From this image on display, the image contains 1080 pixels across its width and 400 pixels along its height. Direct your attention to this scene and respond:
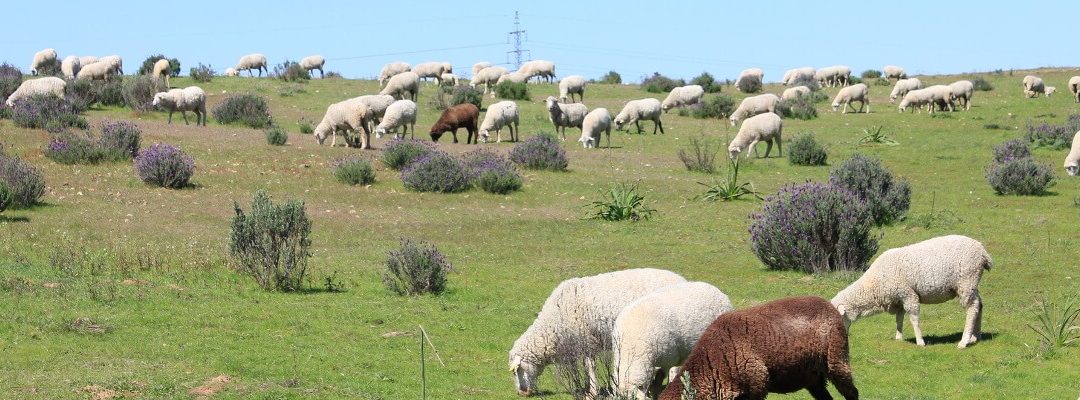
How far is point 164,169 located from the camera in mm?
25734

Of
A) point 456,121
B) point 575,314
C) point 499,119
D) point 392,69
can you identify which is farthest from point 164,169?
point 392,69

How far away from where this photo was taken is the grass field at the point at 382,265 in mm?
11930

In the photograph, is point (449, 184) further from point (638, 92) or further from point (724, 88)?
point (724, 88)

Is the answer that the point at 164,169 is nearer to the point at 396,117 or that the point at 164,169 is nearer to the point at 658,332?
the point at 396,117

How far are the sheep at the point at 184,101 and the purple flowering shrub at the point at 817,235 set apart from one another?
22437 millimetres

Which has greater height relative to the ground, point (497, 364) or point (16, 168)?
point (16, 168)

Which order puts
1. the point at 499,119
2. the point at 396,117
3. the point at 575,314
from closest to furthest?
the point at 575,314 → the point at 396,117 → the point at 499,119

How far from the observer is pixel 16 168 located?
2375cm

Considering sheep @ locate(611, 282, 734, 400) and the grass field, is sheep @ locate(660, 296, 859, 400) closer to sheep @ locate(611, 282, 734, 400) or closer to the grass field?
sheep @ locate(611, 282, 734, 400)

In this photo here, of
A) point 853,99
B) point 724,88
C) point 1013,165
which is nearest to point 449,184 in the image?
point 1013,165

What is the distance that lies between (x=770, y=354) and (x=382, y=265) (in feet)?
38.0

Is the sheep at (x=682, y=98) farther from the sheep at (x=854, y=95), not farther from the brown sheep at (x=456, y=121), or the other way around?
the brown sheep at (x=456, y=121)

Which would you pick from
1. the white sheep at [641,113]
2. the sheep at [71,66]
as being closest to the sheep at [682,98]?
the white sheep at [641,113]

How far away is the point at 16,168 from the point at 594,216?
11051mm
